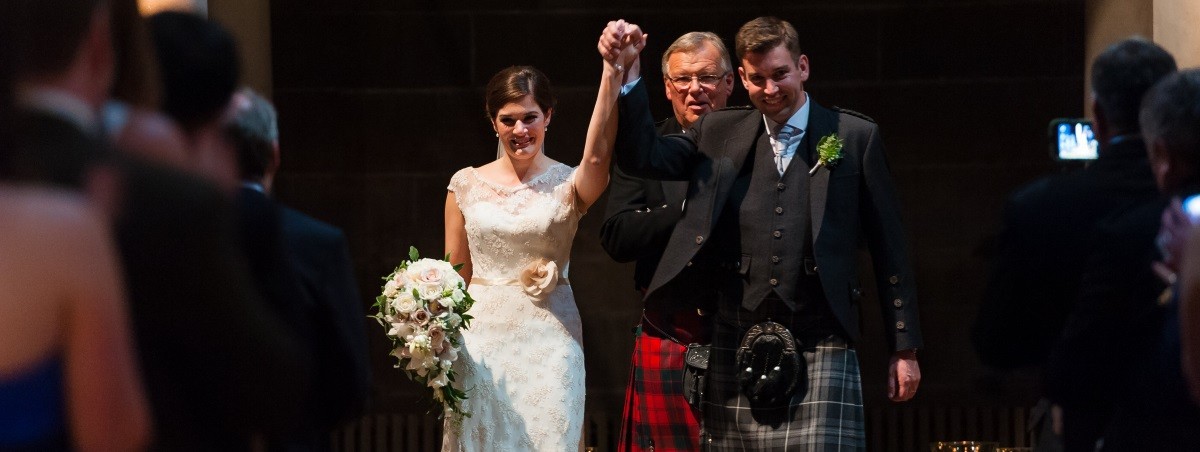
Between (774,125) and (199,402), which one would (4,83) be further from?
(774,125)

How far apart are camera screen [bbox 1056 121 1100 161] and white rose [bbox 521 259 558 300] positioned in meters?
2.15

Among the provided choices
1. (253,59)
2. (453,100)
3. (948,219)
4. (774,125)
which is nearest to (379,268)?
(453,100)

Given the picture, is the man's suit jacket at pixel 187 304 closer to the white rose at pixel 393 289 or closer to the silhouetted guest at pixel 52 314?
the silhouetted guest at pixel 52 314

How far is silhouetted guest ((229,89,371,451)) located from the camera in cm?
179

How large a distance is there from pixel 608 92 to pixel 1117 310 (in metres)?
1.27

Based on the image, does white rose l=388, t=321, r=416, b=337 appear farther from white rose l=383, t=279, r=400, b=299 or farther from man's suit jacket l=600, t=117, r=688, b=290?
man's suit jacket l=600, t=117, r=688, b=290

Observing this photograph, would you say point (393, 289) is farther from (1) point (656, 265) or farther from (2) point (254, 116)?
(2) point (254, 116)

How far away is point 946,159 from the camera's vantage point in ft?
20.1

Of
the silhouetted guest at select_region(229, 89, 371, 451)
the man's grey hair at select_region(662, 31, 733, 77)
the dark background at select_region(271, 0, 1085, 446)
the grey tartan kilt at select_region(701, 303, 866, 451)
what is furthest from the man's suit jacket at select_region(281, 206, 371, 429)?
the dark background at select_region(271, 0, 1085, 446)

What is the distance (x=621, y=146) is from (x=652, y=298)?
67 cm

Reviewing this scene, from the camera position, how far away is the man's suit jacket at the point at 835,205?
10.7ft

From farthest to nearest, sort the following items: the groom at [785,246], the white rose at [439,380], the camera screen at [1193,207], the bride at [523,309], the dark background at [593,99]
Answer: the dark background at [593,99] < the bride at [523,309] < the white rose at [439,380] < the groom at [785,246] < the camera screen at [1193,207]

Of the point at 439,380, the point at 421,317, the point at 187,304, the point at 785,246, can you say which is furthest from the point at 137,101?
the point at 439,380

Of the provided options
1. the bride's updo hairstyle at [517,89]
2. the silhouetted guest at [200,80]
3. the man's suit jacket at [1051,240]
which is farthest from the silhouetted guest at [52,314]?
the bride's updo hairstyle at [517,89]
